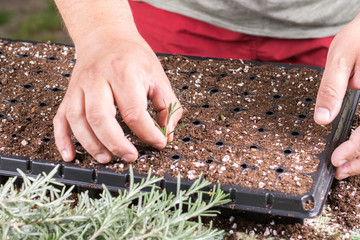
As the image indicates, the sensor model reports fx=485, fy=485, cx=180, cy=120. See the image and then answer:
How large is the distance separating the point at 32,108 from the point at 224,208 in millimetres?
678

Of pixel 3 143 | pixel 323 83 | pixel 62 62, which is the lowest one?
pixel 3 143

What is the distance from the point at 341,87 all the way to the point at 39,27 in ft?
11.8

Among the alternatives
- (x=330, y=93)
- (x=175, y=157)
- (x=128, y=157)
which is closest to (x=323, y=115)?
(x=330, y=93)

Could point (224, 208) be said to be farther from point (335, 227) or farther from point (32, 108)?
point (32, 108)

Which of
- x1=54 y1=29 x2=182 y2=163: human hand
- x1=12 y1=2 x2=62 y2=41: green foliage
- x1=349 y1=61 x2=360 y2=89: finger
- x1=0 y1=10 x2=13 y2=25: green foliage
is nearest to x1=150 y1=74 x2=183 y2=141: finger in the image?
x1=54 y1=29 x2=182 y2=163: human hand

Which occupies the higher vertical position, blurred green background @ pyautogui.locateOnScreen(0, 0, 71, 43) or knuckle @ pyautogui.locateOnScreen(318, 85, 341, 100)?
knuckle @ pyautogui.locateOnScreen(318, 85, 341, 100)

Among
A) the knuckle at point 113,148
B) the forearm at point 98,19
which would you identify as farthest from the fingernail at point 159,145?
the forearm at point 98,19

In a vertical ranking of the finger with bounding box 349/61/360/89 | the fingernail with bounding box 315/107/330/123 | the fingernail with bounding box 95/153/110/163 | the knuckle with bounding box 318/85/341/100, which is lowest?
the fingernail with bounding box 95/153/110/163

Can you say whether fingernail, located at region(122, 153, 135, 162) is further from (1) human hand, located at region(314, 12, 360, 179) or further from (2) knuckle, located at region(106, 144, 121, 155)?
(1) human hand, located at region(314, 12, 360, 179)

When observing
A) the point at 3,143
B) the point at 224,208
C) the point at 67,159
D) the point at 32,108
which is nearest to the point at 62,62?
the point at 32,108

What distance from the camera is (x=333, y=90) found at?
48.4 inches

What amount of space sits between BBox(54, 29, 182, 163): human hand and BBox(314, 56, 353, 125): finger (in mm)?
369

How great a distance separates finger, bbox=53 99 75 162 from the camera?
121 centimetres

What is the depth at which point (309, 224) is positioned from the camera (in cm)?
112
